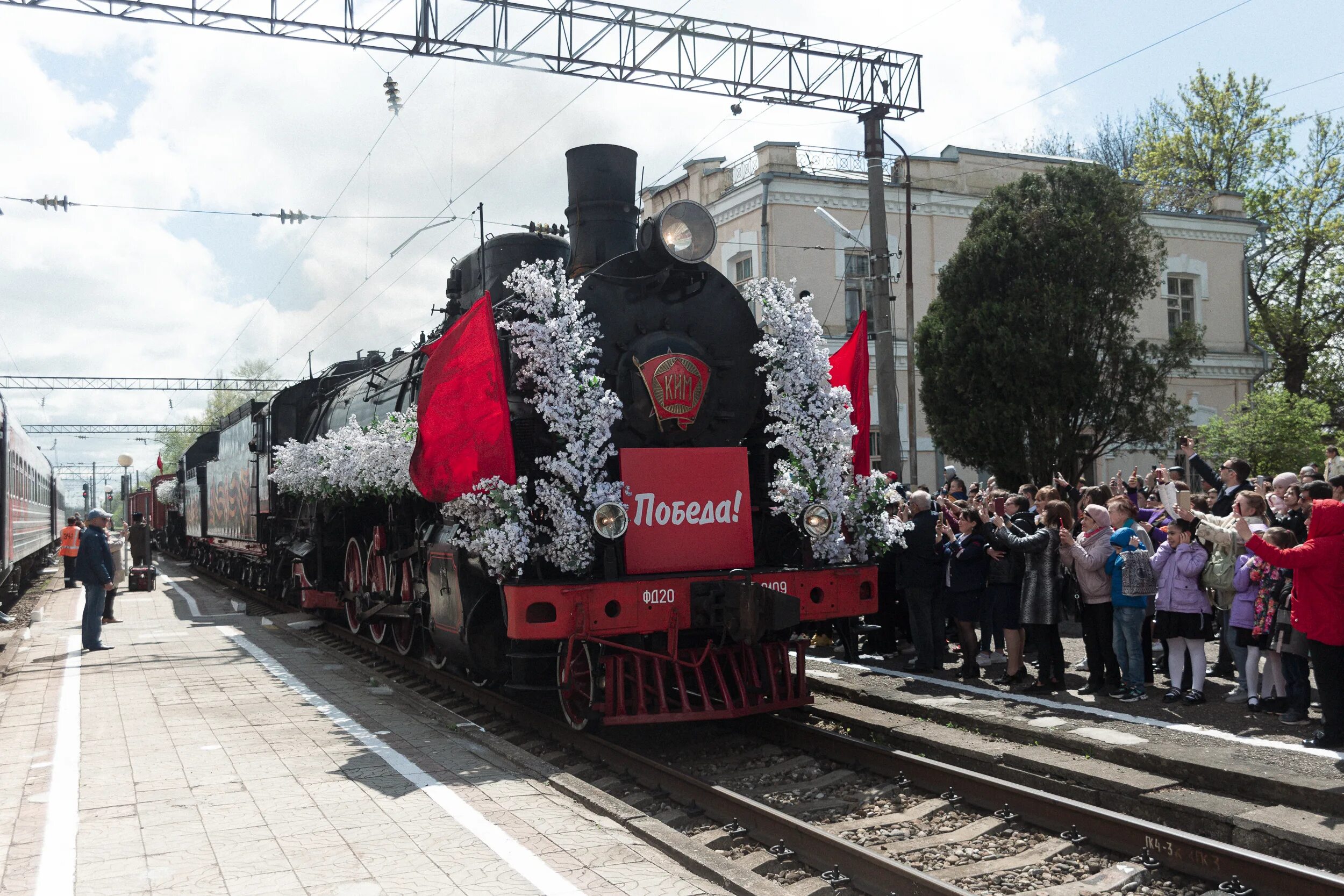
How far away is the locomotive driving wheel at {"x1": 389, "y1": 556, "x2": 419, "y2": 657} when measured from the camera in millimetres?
8422

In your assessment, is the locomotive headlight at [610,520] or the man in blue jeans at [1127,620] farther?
the man in blue jeans at [1127,620]

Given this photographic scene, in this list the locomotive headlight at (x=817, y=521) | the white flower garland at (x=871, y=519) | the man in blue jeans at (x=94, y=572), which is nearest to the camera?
the locomotive headlight at (x=817, y=521)

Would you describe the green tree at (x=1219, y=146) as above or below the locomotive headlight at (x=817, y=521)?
above

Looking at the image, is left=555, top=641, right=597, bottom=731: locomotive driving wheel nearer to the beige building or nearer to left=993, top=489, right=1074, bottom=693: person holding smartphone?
left=993, top=489, right=1074, bottom=693: person holding smartphone

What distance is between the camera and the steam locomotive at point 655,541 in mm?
6160

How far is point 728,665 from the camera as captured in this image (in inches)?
271

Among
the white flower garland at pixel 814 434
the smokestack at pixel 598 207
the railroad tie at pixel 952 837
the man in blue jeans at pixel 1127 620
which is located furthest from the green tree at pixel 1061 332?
the railroad tie at pixel 952 837

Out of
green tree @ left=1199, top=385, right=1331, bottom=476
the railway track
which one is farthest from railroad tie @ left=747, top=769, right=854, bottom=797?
green tree @ left=1199, top=385, right=1331, bottom=476

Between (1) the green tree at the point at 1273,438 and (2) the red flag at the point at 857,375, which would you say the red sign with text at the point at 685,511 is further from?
(1) the green tree at the point at 1273,438

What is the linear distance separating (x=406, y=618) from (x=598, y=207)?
370cm

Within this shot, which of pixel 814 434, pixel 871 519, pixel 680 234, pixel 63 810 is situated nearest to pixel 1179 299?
pixel 871 519

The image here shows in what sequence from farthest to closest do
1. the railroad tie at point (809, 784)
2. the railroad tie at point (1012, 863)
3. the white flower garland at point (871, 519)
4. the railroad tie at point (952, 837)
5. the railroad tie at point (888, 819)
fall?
the white flower garland at point (871, 519) → the railroad tie at point (809, 784) → the railroad tie at point (888, 819) → the railroad tie at point (952, 837) → the railroad tie at point (1012, 863)

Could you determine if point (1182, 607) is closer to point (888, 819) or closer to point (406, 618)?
point (888, 819)

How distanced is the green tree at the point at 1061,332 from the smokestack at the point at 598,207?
31.5 feet
